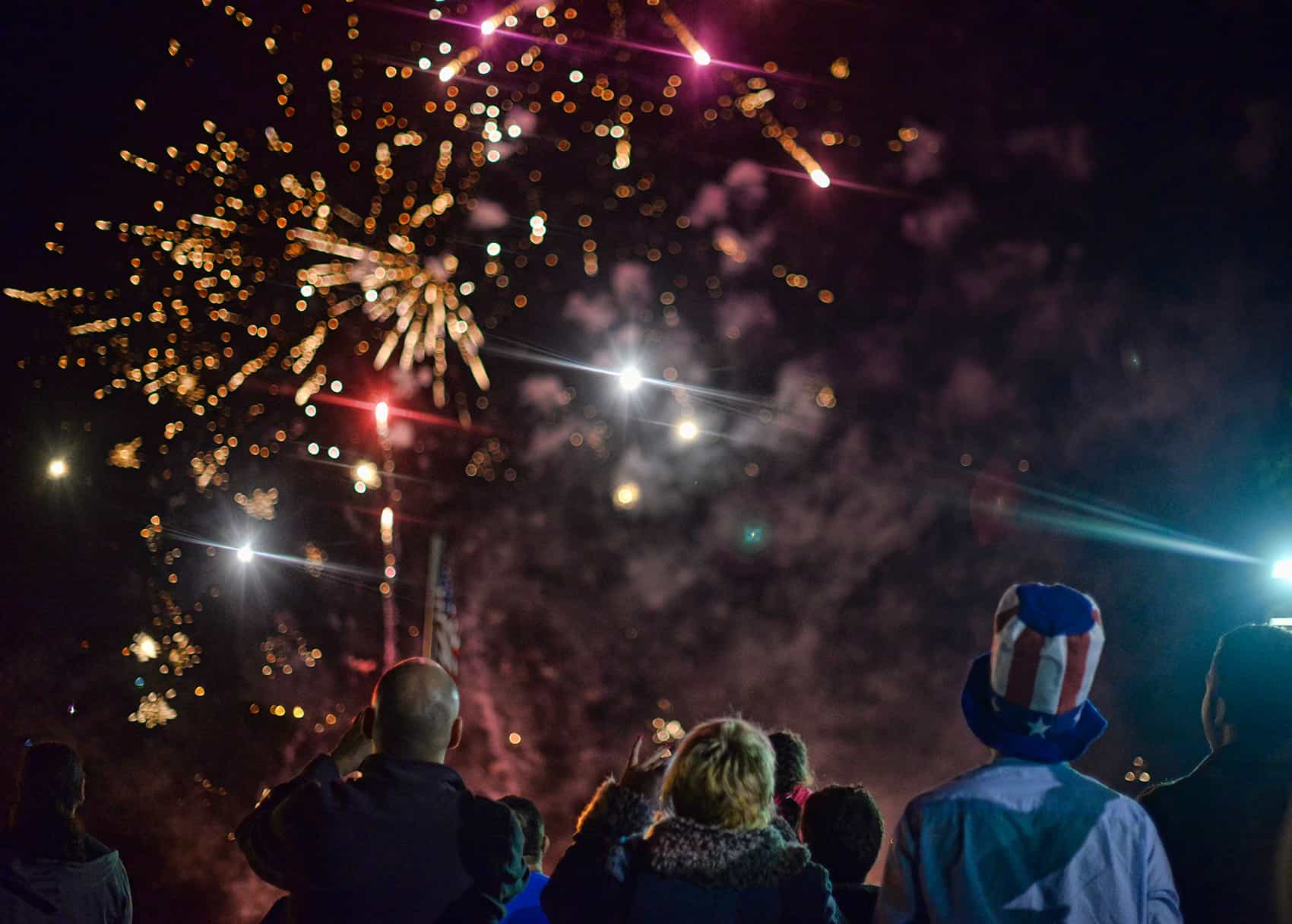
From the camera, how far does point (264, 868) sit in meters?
2.70

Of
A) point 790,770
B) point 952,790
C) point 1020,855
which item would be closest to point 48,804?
point 790,770

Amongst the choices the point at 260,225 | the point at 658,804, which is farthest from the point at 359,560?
the point at 658,804

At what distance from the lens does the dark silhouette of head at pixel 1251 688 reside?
2.68 metres

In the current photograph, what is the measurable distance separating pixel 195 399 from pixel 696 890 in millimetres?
15180

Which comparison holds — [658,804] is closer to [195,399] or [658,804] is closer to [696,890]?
[696,890]

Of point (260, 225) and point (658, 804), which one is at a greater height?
point (260, 225)

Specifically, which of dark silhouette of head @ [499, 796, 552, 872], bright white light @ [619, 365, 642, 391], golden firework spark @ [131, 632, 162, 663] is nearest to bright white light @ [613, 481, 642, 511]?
bright white light @ [619, 365, 642, 391]

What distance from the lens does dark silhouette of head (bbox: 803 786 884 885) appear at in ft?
9.27

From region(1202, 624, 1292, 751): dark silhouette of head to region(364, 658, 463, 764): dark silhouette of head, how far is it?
7.23ft

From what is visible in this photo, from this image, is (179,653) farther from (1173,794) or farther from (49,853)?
(1173,794)

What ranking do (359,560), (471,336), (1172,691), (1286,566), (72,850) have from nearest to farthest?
(72,850)
(1286,566)
(1172,691)
(471,336)
(359,560)

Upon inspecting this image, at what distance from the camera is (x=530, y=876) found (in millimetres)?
3287

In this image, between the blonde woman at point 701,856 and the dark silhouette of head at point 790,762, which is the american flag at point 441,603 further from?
the blonde woman at point 701,856

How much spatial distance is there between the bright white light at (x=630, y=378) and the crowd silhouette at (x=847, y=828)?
10.2 m
